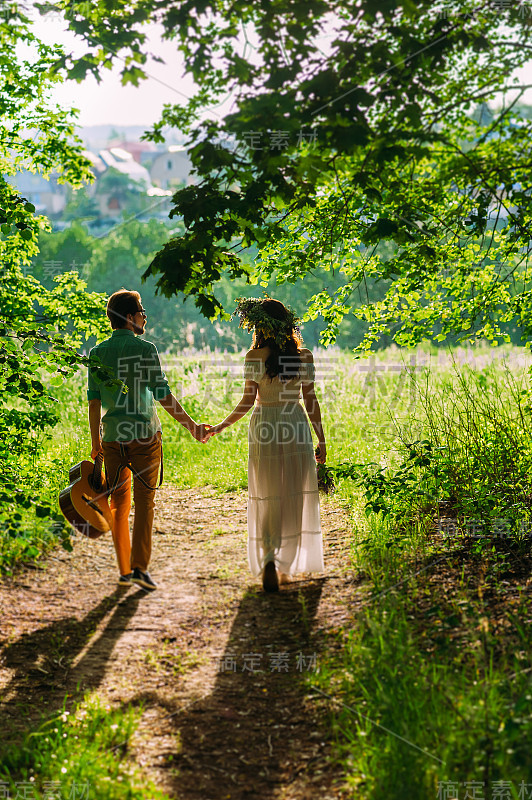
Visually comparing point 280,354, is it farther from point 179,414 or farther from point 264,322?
point 179,414

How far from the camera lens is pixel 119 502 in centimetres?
502

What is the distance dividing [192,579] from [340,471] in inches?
57.6

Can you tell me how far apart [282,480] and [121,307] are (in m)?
1.68

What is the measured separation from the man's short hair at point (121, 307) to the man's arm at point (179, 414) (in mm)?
615

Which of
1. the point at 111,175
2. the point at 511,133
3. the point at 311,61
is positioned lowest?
the point at 511,133

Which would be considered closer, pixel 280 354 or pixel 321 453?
pixel 280 354

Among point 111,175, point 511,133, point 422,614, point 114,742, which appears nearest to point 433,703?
point 422,614

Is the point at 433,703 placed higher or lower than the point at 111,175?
lower

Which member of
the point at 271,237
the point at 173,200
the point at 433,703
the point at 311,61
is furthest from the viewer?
the point at 271,237

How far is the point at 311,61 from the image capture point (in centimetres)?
357

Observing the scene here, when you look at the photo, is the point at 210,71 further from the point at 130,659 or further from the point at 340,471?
the point at 130,659

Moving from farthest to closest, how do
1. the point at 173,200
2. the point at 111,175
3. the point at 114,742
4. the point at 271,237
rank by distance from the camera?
the point at 111,175
the point at 271,237
the point at 173,200
the point at 114,742

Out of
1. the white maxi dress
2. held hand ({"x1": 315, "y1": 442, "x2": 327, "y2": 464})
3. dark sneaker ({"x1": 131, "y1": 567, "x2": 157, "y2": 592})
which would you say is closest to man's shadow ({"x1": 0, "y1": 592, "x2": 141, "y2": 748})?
dark sneaker ({"x1": 131, "y1": 567, "x2": 157, "y2": 592})

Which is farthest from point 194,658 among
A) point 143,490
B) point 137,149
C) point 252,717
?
point 137,149
